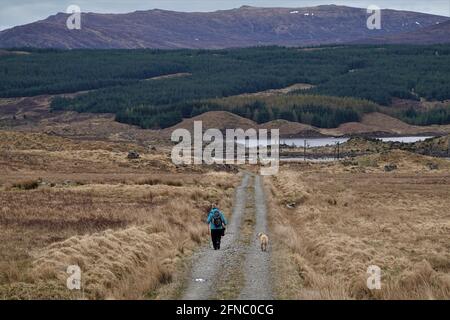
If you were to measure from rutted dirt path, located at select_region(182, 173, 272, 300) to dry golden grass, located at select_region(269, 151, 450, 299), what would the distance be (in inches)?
23.8

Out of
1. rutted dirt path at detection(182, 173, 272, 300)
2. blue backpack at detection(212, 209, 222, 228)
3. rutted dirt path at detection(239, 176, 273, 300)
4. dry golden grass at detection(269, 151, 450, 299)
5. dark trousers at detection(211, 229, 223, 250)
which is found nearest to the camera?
rutted dirt path at detection(239, 176, 273, 300)

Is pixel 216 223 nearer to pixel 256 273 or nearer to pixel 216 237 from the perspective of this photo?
pixel 216 237

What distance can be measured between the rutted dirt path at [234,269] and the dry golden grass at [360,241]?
1.98ft

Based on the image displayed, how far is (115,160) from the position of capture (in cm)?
9244

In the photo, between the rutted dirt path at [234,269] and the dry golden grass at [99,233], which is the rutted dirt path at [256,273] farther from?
the dry golden grass at [99,233]

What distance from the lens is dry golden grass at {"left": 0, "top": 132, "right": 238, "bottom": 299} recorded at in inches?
713

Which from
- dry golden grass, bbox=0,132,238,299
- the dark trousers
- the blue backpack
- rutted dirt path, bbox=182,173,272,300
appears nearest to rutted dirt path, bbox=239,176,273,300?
rutted dirt path, bbox=182,173,272,300

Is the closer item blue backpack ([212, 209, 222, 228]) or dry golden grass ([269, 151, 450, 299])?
dry golden grass ([269, 151, 450, 299])

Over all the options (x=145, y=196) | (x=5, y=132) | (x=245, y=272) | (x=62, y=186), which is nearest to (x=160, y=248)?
(x=245, y=272)

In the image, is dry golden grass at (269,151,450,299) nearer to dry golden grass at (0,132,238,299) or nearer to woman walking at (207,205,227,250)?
woman walking at (207,205,227,250)

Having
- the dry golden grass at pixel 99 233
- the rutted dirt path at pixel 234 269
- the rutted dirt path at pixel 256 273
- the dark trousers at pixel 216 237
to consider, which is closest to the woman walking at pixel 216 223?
the dark trousers at pixel 216 237

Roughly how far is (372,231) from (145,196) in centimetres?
1880

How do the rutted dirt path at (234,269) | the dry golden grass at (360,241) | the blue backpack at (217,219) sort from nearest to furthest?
the rutted dirt path at (234,269) < the dry golden grass at (360,241) < the blue backpack at (217,219)

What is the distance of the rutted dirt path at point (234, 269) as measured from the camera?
18.2 meters
